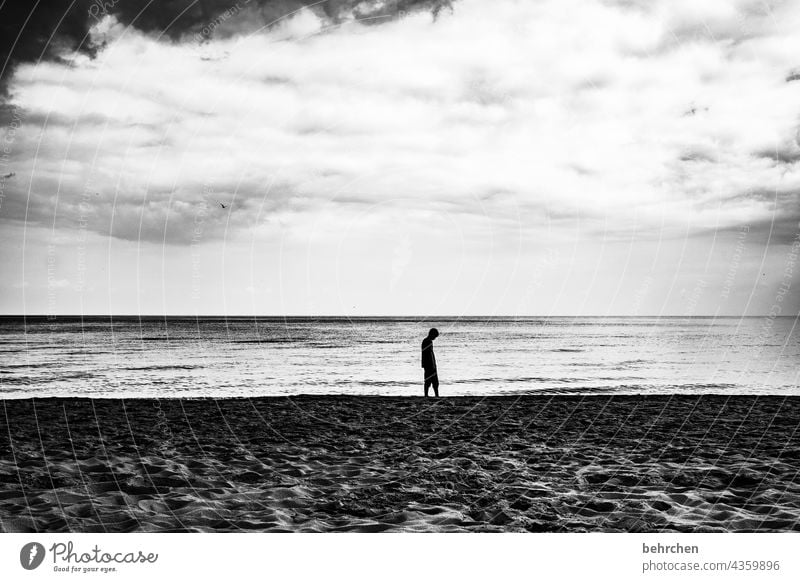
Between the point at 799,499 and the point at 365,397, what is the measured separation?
520 inches

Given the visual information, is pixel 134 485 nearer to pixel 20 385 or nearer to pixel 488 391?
pixel 488 391

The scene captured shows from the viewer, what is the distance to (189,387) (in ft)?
77.7

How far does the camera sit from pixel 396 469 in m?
9.54

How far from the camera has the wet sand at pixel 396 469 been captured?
23.4 ft

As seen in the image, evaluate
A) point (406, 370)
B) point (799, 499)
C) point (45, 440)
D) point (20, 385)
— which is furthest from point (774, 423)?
point (20, 385)

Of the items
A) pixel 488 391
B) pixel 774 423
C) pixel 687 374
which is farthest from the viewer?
pixel 687 374
